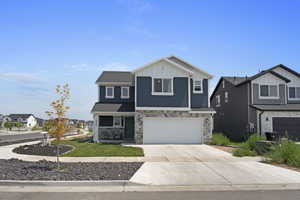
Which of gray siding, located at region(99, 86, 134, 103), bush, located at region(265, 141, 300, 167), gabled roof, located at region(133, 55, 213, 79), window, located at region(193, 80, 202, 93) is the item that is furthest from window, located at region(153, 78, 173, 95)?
bush, located at region(265, 141, 300, 167)

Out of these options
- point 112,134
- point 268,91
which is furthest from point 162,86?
point 268,91

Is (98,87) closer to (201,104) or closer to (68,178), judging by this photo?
(201,104)

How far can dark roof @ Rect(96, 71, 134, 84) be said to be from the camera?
941 inches

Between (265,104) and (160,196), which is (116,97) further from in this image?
(160,196)

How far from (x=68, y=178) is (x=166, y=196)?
371cm

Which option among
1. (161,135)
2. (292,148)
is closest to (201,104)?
(161,135)

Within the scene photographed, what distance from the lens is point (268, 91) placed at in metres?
23.7

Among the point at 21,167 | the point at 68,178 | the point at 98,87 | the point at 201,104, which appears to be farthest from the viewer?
the point at 98,87

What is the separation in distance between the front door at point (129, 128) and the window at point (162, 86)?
4.72 meters

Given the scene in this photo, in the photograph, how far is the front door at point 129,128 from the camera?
23125mm

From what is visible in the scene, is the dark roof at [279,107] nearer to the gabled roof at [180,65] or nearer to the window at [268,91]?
the window at [268,91]

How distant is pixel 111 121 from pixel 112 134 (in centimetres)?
128

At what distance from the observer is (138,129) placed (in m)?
20.0

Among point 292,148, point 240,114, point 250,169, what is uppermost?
point 240,114
